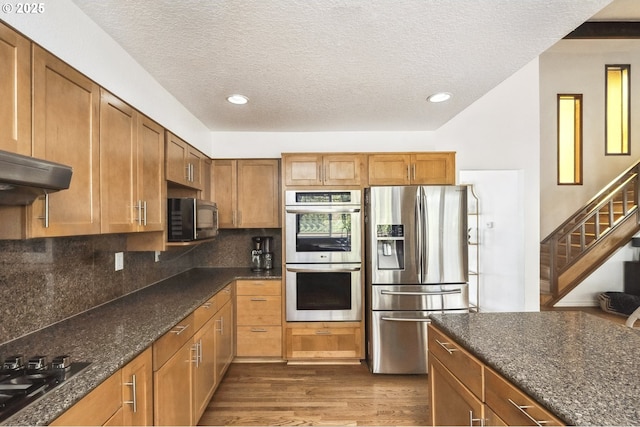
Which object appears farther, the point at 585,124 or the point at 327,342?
the point at 585,124

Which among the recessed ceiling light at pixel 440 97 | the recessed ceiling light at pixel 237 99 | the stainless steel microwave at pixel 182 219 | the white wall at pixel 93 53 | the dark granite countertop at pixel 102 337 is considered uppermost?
the recessed ceiling light at pixel 440 97

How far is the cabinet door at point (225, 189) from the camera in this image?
348cm

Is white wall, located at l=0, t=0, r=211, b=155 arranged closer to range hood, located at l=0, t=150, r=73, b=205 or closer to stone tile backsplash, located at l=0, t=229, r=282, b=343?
range hood, located at l=0, t=150, r=73, b=205

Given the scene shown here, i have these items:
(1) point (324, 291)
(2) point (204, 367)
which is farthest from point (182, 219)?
(1) point (324, 291)

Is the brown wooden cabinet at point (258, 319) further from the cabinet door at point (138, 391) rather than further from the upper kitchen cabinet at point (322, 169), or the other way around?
the cabinet door at point (138, 391)

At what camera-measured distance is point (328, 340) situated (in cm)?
322

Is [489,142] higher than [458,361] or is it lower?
higher

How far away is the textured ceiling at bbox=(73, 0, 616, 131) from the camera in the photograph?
151 cm

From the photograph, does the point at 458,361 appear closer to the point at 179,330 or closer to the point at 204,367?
the point at 179,330

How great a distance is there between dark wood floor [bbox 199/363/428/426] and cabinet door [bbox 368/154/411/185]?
187 centimetres

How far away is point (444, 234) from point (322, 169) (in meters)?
1.34

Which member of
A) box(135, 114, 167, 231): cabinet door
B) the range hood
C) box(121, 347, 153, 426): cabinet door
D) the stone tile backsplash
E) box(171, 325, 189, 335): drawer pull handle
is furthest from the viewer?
box(135, 114, 167, 231): cabinet door

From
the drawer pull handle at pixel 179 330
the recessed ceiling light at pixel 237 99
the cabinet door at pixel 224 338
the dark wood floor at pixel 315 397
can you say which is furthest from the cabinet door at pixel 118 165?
the dark wood floor at pixel 315 397

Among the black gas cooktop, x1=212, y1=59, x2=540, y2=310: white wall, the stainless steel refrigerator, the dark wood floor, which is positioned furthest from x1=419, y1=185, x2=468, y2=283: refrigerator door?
the black gas cooktop
